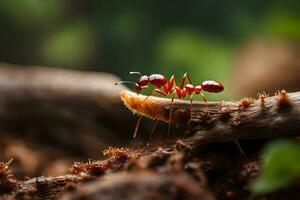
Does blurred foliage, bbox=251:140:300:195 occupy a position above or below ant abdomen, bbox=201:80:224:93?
below

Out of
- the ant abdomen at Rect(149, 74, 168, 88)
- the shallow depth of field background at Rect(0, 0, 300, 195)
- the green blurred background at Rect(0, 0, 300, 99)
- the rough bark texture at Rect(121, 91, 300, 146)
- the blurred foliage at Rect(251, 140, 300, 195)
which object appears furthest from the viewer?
the green blurred background at Rect(0, 0, 300, 99)

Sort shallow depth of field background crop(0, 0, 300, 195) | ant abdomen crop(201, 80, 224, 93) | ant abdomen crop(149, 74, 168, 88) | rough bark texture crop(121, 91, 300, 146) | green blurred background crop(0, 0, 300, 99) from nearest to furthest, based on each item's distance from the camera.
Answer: rough bark texture crop(121, 91, 300, 146) → ant abdomen crop(201, 80, 224, 93) → ant abdomen crop(149, 74, 168, 88) → shallow depth of field background crop(0, 0, 300, 195) → green blurred background crop(0, 0, 300, 99)

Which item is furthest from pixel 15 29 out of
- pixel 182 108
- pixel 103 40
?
pixel 182 108

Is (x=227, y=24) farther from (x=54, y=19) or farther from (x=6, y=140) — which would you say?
(x=6, y=140)

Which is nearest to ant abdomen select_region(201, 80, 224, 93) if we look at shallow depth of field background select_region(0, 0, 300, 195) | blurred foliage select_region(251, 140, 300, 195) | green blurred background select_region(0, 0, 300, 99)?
blurred foliage select_region(251, 140, 300, 195)

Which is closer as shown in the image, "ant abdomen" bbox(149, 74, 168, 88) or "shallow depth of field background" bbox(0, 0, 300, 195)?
"ant abdomen" bbox(149, 74, 168, 88)

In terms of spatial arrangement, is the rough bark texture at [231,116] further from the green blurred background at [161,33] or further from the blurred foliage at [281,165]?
the green blurred background at [161,33]

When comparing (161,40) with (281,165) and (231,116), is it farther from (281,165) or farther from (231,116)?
(281,165)

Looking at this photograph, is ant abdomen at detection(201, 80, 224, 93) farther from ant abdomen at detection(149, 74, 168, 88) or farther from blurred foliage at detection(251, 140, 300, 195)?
blurred foliage at detection(251, 140, 300, 195)

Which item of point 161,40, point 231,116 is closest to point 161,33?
point 161,40
